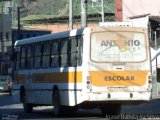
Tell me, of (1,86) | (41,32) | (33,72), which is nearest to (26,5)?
(41,32)

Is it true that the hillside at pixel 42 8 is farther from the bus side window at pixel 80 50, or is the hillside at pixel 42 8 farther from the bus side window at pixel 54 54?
the bus side window at pixel 80 50

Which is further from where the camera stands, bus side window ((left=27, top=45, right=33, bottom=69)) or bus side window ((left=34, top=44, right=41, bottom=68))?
bus side window ((left=27, top=45, right=33, bottom=69))

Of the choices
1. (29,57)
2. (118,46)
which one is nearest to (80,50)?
(118,46)

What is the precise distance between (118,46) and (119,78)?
1.17 meters

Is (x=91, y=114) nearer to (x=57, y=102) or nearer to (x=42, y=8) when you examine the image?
(x=57, y=102)

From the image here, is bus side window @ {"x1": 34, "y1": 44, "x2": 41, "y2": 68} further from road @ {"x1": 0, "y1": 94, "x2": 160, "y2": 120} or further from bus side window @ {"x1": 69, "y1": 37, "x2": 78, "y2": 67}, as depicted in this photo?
bus side window @ {"x1": 69, "y1": 37, "x2": 78, "y2": 67}

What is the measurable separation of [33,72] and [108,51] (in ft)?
19.1

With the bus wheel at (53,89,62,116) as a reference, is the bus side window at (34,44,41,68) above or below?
above

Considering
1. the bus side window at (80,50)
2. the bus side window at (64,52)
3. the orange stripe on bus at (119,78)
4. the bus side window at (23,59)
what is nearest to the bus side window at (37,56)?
the bus side window at (23,59)

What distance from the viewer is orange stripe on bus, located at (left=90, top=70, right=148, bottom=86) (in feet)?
68.7

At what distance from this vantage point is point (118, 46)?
2142 cm

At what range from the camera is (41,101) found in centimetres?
2545

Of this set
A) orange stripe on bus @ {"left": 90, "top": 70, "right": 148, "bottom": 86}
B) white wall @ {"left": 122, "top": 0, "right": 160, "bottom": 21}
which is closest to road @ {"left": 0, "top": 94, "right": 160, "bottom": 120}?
orange stripe on bus @ {"left": 90, "top": 70, "right": 148, "bottom": 86}

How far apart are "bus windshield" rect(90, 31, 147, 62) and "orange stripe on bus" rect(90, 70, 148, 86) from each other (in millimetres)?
476
